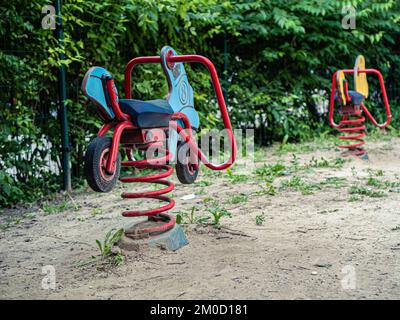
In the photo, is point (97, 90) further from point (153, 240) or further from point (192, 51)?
point (192, 51)

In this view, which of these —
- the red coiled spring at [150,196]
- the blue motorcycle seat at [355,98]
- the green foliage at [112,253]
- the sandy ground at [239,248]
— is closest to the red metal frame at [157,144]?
the red coiled spring at [150,196]

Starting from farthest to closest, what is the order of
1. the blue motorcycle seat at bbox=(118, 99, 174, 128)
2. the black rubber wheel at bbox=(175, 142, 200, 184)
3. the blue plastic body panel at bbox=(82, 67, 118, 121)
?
the black rubber wheel at bbox=(175, 142, 200, 184) → the blue motorcycle seat at bbox=(118, 99, 174, 128) → the blue plastic body panel at bbox=(82, 67, 118, 121)

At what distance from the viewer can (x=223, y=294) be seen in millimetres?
2705

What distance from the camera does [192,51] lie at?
7945mm

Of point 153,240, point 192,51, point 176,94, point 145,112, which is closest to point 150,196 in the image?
point 153,240

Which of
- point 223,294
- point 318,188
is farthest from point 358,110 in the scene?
point 223,294

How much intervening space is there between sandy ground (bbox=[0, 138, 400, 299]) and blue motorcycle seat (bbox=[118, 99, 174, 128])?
2.81 ft

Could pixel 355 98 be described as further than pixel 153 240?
Yes

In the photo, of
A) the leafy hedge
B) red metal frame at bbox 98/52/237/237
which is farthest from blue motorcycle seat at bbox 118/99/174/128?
the leafy hedge

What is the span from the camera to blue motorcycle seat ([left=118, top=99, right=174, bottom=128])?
3.21 m

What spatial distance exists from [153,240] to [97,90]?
108 cm

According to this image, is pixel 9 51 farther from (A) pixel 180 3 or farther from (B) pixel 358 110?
(B) pixel 358 110

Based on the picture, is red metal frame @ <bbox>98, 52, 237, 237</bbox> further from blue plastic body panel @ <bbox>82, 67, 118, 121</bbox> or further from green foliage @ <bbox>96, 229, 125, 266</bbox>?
green foliage @ <bbox>96, 229, 125, 266</bbox>

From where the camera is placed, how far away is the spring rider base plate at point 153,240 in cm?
341
